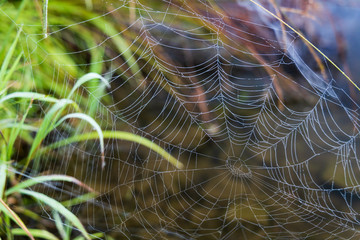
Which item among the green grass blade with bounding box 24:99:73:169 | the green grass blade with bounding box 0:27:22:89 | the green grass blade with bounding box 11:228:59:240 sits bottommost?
the green grass blade with bounding box 11:228:59:240

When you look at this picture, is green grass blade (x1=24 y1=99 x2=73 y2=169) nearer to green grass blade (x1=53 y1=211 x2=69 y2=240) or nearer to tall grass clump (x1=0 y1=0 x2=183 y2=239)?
tall grass clump (x1=0 y1=0 x2=183 y2=239)

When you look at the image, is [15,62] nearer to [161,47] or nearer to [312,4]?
[161,47]

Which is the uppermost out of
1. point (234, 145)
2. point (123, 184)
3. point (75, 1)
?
point (75, 1)

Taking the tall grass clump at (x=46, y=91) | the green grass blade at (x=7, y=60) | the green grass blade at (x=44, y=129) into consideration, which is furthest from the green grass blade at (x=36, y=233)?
the green grass blade at (x=7, y=60)

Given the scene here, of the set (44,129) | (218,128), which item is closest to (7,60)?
(44,129)

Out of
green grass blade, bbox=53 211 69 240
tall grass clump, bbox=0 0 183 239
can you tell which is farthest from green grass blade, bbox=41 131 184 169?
green grass blade, bbox=53 211 69 240

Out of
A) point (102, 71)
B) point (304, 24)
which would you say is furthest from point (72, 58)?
point (304, 24)

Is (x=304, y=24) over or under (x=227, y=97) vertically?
over
